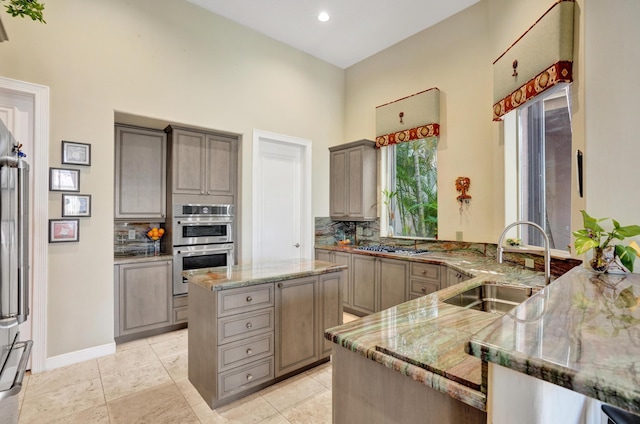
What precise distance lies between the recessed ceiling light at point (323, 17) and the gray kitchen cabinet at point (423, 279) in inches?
130

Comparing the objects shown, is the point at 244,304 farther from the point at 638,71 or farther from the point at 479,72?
the point at 479,72

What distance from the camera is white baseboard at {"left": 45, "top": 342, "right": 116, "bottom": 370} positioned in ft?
9.05

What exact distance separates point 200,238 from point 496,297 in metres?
3.24

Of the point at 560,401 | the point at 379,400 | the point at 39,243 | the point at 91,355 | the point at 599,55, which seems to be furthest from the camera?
the point at 91,355

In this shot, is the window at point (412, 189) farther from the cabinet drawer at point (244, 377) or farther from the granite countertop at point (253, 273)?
the cabinet drawer at point (244, 377)

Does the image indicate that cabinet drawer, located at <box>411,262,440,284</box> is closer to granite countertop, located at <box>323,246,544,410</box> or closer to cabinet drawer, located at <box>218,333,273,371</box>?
granite countertop, located at <box>323,246,544,410</box>

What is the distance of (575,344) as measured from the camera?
2.27ft

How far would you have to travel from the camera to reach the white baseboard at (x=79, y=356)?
2.76 metres

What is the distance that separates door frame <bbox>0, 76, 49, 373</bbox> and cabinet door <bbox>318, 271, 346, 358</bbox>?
249 cm

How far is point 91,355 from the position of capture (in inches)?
116

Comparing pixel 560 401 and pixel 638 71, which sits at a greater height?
pixel 638 71

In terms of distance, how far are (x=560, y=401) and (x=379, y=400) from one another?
568mm

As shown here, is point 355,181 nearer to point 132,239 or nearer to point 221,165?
point 221,165

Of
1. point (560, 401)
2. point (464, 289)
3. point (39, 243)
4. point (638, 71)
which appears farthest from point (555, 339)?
point (39, 243)
